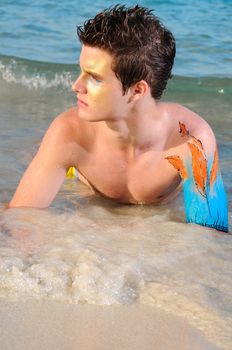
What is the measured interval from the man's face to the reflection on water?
1.87 feet

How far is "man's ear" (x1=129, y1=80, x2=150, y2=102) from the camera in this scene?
11.1ft

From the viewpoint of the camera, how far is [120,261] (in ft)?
10.0

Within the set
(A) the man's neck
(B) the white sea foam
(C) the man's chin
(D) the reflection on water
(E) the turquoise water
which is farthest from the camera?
(E) the turquoise water

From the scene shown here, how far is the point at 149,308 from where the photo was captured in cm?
270

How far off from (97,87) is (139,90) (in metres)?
0.23

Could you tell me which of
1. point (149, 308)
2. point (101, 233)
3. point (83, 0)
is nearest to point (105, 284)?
point (149, 308)

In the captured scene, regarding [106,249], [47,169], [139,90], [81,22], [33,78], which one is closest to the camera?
[106,249]

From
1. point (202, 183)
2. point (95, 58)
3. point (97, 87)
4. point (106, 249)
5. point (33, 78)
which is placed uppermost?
point (95, 58)

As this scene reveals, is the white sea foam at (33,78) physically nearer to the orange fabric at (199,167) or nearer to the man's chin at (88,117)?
the orange fabric at (199,167)

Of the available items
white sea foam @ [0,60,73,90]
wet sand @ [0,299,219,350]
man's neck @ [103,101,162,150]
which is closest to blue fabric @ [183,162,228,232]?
man's neck @ [103,101,162,150]

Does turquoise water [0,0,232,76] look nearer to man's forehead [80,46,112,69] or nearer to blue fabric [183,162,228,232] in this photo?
blue fabric [183,162,228,232]

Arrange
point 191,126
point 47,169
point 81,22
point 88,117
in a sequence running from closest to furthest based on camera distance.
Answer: point 88,117
point 47,169
point 191,126
point 81,22

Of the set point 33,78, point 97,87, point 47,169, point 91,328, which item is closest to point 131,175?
point 47,169

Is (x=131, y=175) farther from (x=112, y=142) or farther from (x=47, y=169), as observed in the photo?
(x=47, y=169)
